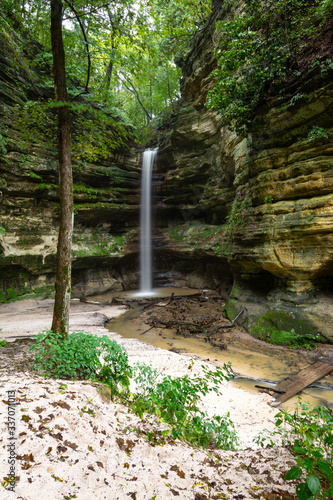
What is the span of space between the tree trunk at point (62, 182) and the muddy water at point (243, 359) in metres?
4.09

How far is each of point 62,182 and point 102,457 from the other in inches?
201

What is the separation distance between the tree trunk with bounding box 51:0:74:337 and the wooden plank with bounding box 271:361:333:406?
4.85 m

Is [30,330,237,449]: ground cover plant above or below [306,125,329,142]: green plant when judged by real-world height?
below

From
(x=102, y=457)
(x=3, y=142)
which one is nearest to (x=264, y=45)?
(x=102, y=457)

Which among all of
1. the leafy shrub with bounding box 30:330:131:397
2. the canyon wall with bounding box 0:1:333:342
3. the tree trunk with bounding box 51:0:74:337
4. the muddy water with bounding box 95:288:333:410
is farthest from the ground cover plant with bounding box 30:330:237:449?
the canyon wall with bounding box 0:1:333:342

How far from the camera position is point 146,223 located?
20.9 meters

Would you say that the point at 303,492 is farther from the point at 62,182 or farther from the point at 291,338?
the point at 291,338

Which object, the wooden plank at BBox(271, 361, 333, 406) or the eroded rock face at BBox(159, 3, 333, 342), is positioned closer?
the wooden plank at BBox(271, 361, 333, 406)

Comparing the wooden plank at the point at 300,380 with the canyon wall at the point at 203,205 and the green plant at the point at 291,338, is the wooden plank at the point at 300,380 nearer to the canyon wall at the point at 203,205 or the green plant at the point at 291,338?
the green plant at the point at 291,338

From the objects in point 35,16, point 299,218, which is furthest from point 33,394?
point 35,16

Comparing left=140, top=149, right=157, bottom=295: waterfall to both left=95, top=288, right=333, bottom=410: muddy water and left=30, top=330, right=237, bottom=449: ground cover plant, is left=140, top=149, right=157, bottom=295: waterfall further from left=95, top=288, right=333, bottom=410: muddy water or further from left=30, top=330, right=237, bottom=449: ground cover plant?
left=30, top=330, right=237, bottom=449: ground cover plant

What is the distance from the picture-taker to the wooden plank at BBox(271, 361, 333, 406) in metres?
4.83

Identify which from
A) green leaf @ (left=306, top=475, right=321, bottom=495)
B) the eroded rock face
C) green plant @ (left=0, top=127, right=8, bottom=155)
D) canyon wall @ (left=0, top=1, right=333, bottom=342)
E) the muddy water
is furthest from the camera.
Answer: green plant @ (left=0, top=127, right=8, bottom=155)

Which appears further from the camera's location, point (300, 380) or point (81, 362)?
point (300, 380)
